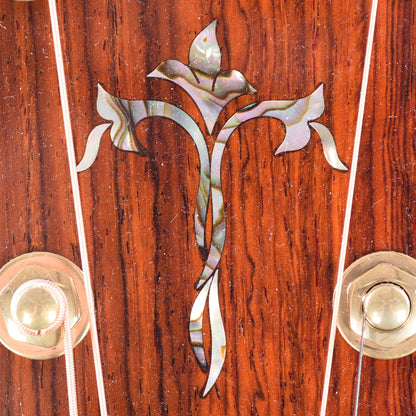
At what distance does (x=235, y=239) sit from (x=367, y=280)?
0.43ft

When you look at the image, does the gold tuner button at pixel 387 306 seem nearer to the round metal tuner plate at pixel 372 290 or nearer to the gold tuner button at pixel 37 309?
the round metal tuner plate at pixel 372 290

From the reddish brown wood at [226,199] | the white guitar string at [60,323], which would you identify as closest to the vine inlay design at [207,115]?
the reddish brown wood at [226,199]

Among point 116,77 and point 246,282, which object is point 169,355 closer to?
point 246,282

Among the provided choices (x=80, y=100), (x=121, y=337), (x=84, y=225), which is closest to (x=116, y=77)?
(x=80, y=100)

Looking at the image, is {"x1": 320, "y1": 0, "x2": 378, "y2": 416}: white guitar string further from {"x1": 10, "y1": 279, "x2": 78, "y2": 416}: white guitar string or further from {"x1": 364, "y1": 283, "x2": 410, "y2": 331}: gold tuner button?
{"x1": 10, "y1": 279, "x2": 78, "y2": 416}: white guitar string

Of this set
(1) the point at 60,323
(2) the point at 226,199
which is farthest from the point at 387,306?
(1) the point at 60,323

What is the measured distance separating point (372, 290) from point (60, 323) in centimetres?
29

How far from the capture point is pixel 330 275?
61 cm

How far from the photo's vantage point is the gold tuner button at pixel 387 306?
57 centimetres

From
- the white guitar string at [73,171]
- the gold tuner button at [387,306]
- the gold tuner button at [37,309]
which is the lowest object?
the gold tuner button at [387,306]

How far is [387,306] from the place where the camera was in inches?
22.6

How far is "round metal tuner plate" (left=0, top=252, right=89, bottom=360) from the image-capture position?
1.96ft

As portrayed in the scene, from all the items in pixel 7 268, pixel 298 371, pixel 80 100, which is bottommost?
pixel 298 371

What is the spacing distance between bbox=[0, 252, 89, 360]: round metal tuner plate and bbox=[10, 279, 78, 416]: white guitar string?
0.03 m
